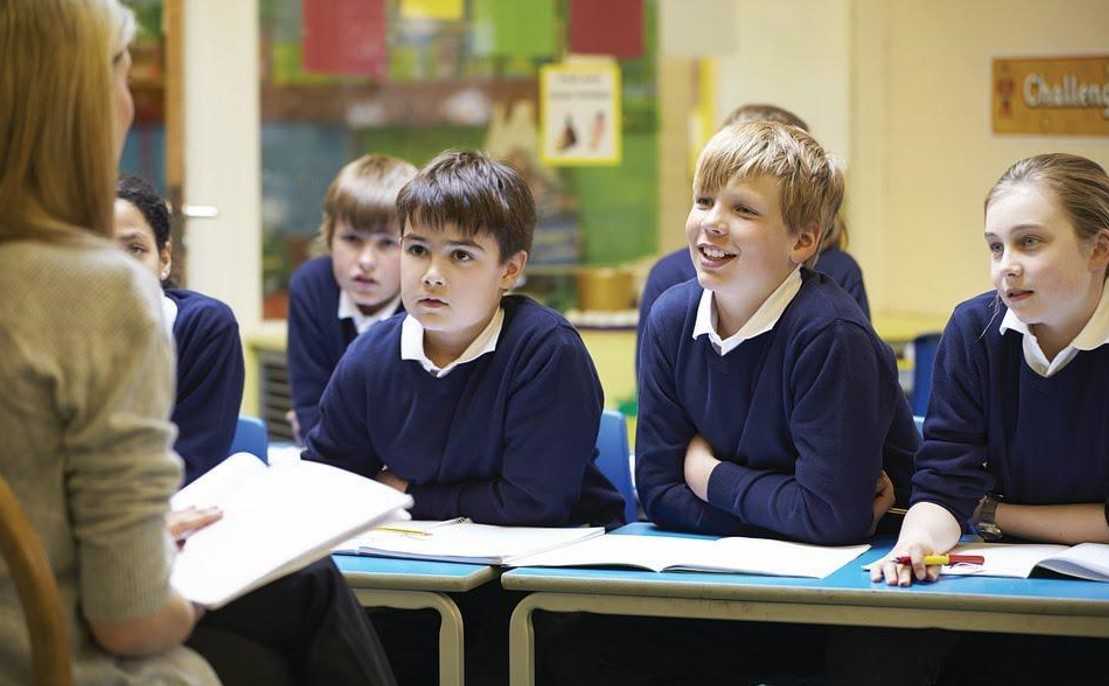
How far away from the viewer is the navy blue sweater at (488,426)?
8.25 ft

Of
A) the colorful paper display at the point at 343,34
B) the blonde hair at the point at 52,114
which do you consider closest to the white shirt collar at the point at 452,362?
the blonde hair at the point at 52,114

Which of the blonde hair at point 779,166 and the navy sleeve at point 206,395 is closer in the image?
the blonde hair at point 779,166

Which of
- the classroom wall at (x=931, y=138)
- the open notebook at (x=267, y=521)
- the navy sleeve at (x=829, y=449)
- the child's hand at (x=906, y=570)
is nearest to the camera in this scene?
the open notebook at (x=267, y=521)

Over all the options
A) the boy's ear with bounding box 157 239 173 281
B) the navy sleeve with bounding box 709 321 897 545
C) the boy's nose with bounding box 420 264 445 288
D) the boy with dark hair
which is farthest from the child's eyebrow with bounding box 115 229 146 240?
the navy sleeve with bounding box 709 321 897 545

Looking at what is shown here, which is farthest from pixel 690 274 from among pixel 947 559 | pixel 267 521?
pixel 267 521

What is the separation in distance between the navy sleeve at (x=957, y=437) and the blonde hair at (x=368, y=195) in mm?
1577

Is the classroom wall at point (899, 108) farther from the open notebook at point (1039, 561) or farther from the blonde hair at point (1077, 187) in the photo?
the open notebook at point (1039, 561)

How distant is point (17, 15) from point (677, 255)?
2.38 m

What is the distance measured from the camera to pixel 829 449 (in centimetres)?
232

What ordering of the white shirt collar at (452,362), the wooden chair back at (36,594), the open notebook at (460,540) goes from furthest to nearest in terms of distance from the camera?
the white shirt collar at (452,362)
the open notebook at (460,540)
the wooden chair back at (36,594)

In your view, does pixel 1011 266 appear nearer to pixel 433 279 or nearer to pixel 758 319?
pixel 758 319

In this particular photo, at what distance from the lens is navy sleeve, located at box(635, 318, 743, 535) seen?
8.18 feet

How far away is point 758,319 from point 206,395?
1.01m

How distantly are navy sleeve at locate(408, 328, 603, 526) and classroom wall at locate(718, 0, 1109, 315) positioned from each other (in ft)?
8.49
